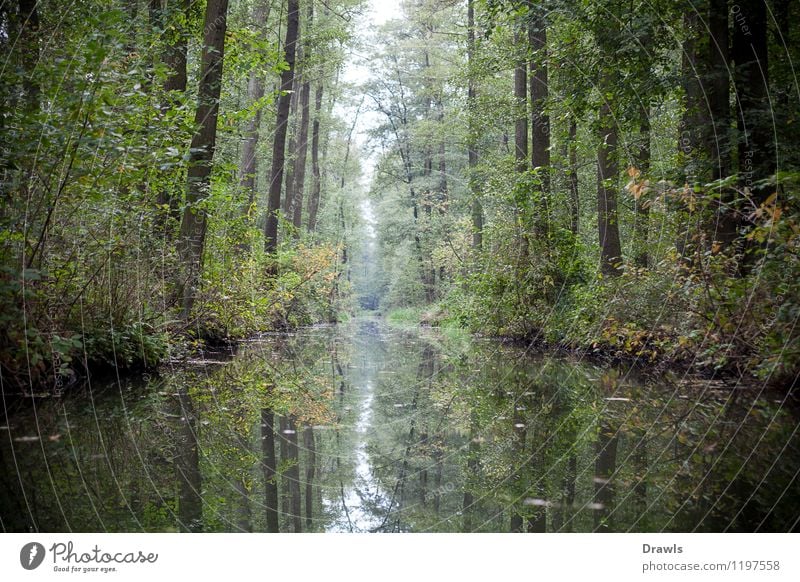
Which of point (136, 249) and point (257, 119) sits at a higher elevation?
point (257, 119)

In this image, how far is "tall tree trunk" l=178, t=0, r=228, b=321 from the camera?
8.72 m

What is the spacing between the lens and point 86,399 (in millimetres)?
5320

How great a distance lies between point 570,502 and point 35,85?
5.05 m

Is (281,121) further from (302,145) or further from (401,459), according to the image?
(401,459)

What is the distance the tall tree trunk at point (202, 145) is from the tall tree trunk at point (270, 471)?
426 centimetres

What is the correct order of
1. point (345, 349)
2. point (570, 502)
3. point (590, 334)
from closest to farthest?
point (570, 502)
point (590, 334)
point (345, 349)

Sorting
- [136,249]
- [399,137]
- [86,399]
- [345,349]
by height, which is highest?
[399,137]

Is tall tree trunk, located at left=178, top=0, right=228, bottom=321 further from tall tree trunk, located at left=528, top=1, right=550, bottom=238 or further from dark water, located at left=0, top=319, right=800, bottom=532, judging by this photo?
tall tree trunk, located at left=528, top=1, right=550, bottom=238

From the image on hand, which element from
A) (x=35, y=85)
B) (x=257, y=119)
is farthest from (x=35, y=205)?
(x=257, y=119)

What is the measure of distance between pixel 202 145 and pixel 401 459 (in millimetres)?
6815

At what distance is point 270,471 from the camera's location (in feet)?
10.9

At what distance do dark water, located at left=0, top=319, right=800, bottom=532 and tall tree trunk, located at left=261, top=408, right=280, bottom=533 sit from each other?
14mm
